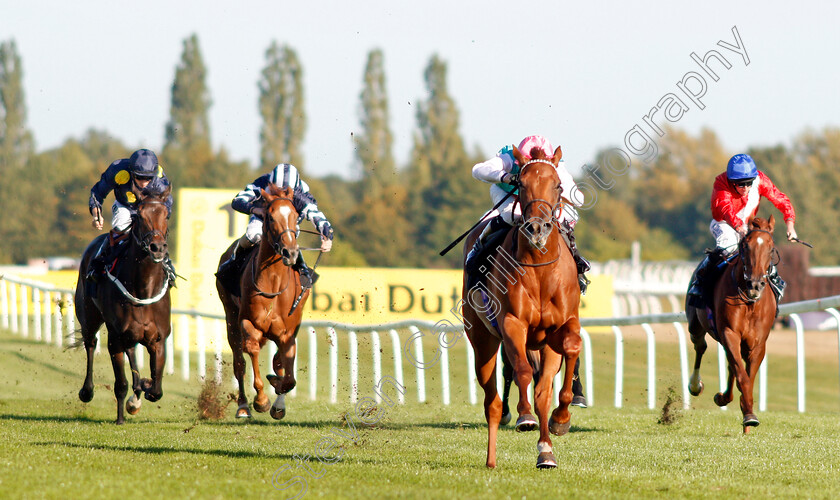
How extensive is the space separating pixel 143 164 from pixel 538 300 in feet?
14.4

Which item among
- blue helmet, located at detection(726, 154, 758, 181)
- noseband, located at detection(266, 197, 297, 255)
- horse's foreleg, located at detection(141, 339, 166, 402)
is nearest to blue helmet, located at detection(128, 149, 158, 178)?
horse's foreleg, located at detection(141, 339, 166, 402)

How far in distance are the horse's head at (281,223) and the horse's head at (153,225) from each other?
3.07 ft

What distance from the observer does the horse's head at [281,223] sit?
25.3 ft

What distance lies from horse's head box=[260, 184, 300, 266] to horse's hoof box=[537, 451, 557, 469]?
2689mm

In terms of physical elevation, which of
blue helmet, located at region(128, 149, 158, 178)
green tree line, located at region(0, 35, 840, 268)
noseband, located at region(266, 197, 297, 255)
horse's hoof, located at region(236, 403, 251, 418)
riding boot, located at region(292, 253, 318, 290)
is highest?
green tree line, located at region(0, 35, 840, 268)

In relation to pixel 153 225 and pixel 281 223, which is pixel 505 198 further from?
pixel 153 225

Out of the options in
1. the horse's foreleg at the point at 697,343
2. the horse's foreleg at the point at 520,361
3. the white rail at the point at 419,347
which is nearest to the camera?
the horse's foreleg at the point at 520,361

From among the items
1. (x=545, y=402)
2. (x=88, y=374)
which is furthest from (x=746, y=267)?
(x=88, y=374)

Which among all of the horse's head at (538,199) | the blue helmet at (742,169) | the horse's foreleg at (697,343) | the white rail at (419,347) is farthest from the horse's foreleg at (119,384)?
the blue helmet at (742,169)

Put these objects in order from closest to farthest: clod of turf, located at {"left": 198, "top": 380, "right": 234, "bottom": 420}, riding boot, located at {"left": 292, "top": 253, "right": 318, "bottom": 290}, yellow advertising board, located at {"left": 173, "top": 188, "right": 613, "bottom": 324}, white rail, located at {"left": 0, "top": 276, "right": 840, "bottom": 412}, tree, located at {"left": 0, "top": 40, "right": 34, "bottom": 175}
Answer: riding boot, located at {"left": 292, "top": 253, "right": 318, "bottom": 290}
clod of turf, located at {"left": 198, "top": 380, "right": 234, "bottom": 420}
white rail, located at {"left": 0, "top": 276, "right": 840, "bottom": 412}
yellow advertising board, located at {"left": 173, "top": 188, "right": 613, "bottom": 324}
tree, located at {"left": 0, "top": 40, "right": 34, "bottom": 175}

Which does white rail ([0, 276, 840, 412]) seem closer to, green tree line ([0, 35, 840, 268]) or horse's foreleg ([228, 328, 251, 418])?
horse's foreleg ([228, 328, 251, 418])

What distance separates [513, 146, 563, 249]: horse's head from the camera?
18.9ft

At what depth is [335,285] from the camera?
71.1 feet

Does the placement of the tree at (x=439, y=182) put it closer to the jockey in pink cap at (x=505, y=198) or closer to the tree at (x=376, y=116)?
the tree at (x=376, y=116)
